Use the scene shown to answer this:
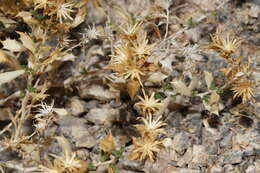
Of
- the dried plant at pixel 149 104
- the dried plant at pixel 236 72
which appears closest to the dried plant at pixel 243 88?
the dried plant at pixel 236 72

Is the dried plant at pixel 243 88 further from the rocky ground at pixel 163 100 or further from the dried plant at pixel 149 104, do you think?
the dried plant at pixel 149 104

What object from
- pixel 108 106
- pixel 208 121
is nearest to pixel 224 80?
pixel 208 121

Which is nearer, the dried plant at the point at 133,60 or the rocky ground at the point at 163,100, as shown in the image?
the dried plant at the point at 133,60

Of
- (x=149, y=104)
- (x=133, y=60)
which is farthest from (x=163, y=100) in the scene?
(x=133, y=60)

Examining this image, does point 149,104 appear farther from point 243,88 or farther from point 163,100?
point 243,88

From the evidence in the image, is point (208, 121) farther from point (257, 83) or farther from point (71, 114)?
point (71, 114)

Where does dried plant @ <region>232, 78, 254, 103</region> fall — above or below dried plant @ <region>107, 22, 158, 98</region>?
below

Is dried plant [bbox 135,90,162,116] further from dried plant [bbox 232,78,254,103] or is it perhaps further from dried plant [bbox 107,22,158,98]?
dried plant [bbox 232,78,254,103]

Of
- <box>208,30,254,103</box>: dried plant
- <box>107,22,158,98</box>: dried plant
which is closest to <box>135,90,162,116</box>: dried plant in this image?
<box>107,22,158,98</box>: dried plant
